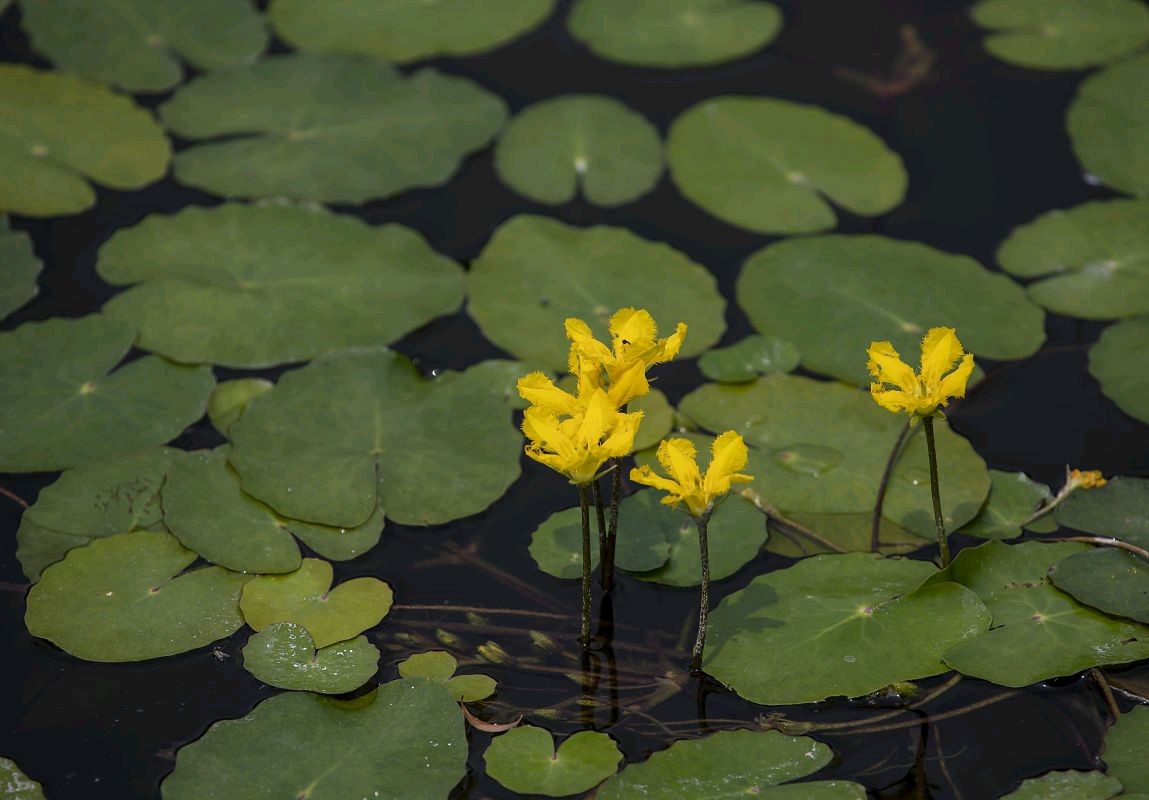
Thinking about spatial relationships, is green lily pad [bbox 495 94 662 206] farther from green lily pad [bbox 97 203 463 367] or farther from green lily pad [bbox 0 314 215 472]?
green lily pad [bbox 0 314 215 472]

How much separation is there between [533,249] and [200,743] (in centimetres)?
197

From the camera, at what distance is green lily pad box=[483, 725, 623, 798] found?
2.56m

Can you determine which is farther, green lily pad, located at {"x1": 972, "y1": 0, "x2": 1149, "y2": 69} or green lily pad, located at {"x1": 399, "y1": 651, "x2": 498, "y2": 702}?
green lily pad, located at {"x1": 972, "y1": 0, "x2": 1149, "y2": 69}

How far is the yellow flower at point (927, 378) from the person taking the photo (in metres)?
2.54

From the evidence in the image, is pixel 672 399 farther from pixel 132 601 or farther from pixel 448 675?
pixel 132 601

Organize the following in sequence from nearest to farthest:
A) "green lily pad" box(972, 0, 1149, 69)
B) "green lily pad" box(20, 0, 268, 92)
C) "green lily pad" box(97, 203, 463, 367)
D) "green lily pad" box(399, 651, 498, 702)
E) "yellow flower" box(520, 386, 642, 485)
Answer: "yellow flower" box(520, 386, 642, 485) → "green lily pad" box(399, 651, 498, 702) → "green lily pad" box(97, 203, 463, 367) → "green lily pad" box(20, 0, 268, 92) → "green lily pad" box(972, 0, 1149, 69)

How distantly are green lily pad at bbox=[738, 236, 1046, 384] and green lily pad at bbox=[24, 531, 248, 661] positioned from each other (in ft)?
6.16

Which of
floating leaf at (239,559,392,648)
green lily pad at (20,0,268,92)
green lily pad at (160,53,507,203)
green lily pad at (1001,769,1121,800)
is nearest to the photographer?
green lily pad at (1001,769,1121,800)

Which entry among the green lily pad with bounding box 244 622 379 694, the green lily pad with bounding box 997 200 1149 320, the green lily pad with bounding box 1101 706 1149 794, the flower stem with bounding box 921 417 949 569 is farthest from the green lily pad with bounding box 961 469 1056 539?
the green lily pad with bounding box 244 622 379 694

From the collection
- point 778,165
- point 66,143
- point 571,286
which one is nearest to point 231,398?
point 571,286

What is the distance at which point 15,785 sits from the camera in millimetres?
2594

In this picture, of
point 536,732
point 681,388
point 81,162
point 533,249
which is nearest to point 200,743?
point 536,732

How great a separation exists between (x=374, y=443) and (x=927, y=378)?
155cm

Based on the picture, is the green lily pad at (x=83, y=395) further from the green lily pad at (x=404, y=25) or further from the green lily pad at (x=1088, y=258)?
the green lily pad at (x=1088, y=258)
